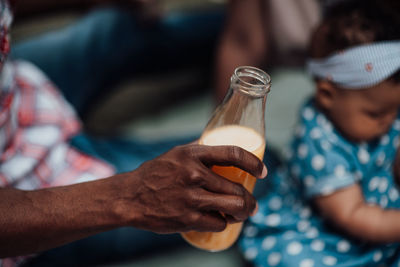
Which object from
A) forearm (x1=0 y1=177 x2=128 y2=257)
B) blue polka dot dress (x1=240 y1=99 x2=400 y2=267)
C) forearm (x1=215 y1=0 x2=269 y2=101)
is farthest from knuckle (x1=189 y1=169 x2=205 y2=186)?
forearm (x1=215 y1=0 x2=269 y2=101)

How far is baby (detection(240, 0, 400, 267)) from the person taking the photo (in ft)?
2.38

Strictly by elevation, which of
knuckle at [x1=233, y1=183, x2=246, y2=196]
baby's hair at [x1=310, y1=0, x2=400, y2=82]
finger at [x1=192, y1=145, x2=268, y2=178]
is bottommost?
knuckle at [x1=233, y1=183, x2=246, y2=196]

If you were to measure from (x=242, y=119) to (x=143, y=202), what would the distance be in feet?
0.63

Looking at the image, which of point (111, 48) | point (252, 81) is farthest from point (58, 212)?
point (111, 48)

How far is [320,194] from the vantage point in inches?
31.5

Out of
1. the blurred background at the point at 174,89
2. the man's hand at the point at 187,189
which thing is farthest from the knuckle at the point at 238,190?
the blurred background at the point at 174,89

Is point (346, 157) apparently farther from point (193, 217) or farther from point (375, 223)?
point (193, 217)

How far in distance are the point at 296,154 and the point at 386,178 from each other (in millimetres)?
191

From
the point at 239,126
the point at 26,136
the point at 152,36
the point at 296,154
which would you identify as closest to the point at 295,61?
the point at 296,154

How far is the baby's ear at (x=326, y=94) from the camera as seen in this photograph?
78 cm

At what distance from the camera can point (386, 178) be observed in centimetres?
85

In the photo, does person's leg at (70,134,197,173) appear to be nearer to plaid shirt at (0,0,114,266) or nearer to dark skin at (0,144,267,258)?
plaid shirt at (0,0,114,266)

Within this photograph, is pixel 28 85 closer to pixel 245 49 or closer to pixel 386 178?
pixel 245 49

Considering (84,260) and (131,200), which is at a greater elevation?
(131,200)
